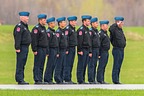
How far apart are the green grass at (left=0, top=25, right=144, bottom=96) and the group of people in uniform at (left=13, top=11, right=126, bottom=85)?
199cm

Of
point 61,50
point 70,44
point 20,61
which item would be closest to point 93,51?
point 70,44

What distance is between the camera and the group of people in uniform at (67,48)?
1478cm

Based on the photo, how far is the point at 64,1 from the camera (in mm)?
42969

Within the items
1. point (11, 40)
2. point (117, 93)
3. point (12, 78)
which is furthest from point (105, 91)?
point (11, 40)

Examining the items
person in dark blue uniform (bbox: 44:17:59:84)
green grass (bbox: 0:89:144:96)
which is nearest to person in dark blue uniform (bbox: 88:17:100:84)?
person in dark blue uniform (bbox: 44:17:59:84)

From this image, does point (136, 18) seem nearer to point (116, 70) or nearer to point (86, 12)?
point (86, 12)

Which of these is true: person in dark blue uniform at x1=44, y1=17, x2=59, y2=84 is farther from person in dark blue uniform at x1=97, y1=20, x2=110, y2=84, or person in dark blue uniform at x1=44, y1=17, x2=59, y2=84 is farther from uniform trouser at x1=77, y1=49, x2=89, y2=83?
person in dark blue uniform at x1=97, y1=20, x2=110, y2=84

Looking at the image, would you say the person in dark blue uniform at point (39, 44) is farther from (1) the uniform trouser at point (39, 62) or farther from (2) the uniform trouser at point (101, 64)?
(2) the uniform trouser at point (101, 64)

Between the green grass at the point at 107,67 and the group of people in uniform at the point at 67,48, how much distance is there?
199 cm

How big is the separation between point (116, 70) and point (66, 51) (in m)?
1.44

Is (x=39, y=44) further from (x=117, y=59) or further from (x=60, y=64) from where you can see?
(x=117, y=59)

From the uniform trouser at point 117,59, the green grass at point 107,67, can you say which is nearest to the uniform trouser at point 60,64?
the uniform trouser at point 117,59

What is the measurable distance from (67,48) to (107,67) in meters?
9.29

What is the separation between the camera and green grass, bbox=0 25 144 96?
41.1 ft
